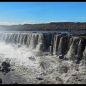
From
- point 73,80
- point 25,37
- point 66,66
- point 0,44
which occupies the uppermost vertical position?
point 73,80

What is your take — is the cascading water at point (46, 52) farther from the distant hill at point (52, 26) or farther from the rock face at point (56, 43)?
the distant hill at point (52, 26)

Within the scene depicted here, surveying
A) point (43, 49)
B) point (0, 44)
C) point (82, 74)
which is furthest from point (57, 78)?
point (0, 44)

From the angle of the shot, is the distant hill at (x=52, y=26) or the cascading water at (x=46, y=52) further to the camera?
the distant hill at (x=52, y=26)

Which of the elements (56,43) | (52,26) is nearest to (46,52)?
(56,43)

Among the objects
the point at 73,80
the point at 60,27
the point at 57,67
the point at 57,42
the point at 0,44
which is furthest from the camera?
the point at 60,27

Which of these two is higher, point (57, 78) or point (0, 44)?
point (57, 78)

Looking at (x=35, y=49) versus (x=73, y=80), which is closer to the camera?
(x=73, y=80)

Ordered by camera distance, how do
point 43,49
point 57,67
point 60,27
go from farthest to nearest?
point 60,27 < point 43,49 < point 57,67

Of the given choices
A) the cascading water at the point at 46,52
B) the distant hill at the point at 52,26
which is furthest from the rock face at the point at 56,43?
the distant hill at the point at 52,26

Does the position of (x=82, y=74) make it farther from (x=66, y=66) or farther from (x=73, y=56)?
(x=73, y=56)
